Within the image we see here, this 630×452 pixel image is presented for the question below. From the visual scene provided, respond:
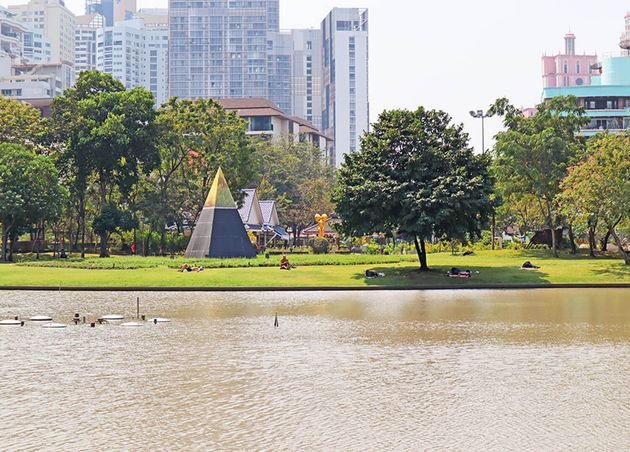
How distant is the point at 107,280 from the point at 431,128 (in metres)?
20.4

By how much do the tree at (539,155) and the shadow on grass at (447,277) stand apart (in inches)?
→ 611

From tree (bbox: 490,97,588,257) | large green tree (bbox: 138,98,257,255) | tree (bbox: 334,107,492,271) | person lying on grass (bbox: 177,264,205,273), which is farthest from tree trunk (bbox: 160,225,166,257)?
tree (bbox: 490,97,588,257)

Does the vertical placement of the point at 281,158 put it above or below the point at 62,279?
above

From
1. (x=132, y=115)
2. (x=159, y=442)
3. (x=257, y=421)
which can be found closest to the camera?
(x=159, y=442)

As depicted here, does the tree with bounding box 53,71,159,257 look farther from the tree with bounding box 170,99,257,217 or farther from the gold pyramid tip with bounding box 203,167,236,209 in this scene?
the gold pyramid tip with bounding box 203,167,236,209

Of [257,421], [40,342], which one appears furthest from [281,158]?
A: [257,421]

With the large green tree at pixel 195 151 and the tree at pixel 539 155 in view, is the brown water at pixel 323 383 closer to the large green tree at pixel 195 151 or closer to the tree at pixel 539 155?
the tree at pixel 539 155

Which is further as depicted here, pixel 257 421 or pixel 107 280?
pixel 107 280

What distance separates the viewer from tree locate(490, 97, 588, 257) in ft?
202

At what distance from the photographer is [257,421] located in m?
12.4

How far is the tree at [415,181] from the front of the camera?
4462cm

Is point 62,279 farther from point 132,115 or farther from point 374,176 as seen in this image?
Answer: point 132,115

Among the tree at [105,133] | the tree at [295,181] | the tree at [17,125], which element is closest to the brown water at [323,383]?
the tree at [105,133]

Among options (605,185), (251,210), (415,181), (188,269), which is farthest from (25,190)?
(605,185)
